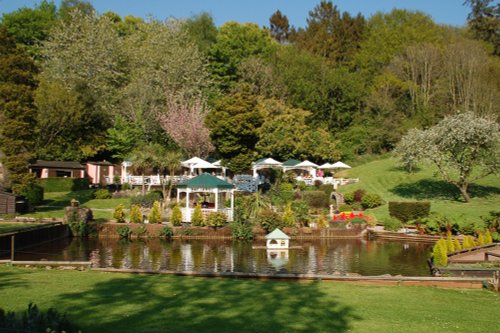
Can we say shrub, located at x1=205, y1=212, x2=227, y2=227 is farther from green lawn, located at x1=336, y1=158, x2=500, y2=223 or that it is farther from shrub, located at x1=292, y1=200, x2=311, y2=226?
green lawn, located at x1=336, y1=158, x2=500, y2=223

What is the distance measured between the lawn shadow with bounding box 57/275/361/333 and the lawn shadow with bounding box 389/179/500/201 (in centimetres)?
3096

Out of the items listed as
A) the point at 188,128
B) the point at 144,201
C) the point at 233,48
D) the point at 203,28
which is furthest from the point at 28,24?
the point at 144,201

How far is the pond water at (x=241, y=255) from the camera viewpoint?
21.8m

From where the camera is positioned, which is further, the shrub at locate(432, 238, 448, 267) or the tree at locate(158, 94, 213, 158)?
the tree at locate(158, 94, 213, 158)

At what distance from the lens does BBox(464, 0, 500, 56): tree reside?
63.2 metres

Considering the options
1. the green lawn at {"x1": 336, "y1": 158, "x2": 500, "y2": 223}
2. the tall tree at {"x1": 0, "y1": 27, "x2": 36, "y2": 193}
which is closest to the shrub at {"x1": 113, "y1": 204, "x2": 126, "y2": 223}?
the tall tree at {"x1": 0, "y1": 27, "x2": 36, "y2": 193}

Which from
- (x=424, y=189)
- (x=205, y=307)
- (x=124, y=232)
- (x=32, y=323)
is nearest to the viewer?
(x=32, y=323)

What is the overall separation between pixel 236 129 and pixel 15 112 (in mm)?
20153

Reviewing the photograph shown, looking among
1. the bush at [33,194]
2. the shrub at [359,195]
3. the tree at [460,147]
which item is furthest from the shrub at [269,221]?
the bush at [33,194]

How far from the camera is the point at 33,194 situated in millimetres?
38344

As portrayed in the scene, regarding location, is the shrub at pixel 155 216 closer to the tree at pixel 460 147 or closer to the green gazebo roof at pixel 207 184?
the green gazebo roof at pixel 207 184

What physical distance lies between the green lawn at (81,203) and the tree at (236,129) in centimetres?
1175

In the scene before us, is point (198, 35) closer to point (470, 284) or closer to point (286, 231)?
point (286, 231)

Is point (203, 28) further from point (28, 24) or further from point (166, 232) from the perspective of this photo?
point (166, 232)
